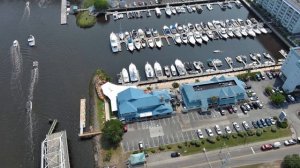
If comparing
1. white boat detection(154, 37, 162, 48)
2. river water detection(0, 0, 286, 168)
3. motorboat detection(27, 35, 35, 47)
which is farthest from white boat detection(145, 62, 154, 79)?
motorboat detection(27, 35, 35, 47)

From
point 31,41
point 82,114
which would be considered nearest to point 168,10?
point 31,41

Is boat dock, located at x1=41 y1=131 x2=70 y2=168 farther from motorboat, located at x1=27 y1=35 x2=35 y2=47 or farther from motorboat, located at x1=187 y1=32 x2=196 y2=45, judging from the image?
motorboat, located at x1=187 y1=32 x2=196 y2=45

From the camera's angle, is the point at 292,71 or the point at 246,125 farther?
the point at 292,71

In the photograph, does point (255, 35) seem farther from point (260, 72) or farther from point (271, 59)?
point (260, 72)

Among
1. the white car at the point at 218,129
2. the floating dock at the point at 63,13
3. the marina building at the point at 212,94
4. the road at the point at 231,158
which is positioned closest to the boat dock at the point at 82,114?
the road at the point at 231,158

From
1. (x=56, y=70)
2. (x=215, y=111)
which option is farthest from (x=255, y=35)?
(x=56, y=70)

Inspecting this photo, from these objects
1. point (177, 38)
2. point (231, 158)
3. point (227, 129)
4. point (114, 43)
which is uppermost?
point (177, 38)

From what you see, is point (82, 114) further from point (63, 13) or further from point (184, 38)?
point (63, 13)

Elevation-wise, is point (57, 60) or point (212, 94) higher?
point (57, 60)
